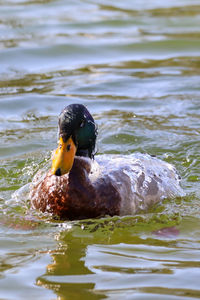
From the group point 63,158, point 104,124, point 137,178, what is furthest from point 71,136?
point 104,124

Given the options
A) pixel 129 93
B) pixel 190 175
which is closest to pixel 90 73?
pixel 129 93

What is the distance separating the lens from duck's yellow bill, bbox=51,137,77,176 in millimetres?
5090

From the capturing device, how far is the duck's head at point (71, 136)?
5.12m

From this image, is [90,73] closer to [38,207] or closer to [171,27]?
[171,27]

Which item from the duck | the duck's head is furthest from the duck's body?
the duck's head

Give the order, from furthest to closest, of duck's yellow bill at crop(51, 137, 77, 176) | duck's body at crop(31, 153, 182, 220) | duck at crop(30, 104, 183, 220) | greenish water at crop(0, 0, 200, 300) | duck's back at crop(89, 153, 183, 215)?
duck's back at crop(89, 153, 183, 215) → duck's body at crop(31, 153, 182, 220) → duck at crop(30, 104, 183, 220) → duck's yellow bill at crop(51, 137, 77, 176) → greenish water at crop(0, 0, 200, 300)

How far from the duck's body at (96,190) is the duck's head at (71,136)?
0.55 feet

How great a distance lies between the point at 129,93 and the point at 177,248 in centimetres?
453

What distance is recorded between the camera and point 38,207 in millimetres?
5582

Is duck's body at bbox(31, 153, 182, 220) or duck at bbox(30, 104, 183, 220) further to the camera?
duck's body at bbox(31, 153, 182, 220)

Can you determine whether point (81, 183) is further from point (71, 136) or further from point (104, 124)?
point (104, 124)

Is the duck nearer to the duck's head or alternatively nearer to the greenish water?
the duck's head

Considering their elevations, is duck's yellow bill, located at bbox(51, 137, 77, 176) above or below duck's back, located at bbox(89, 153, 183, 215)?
above

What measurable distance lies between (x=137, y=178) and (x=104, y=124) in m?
2.40
